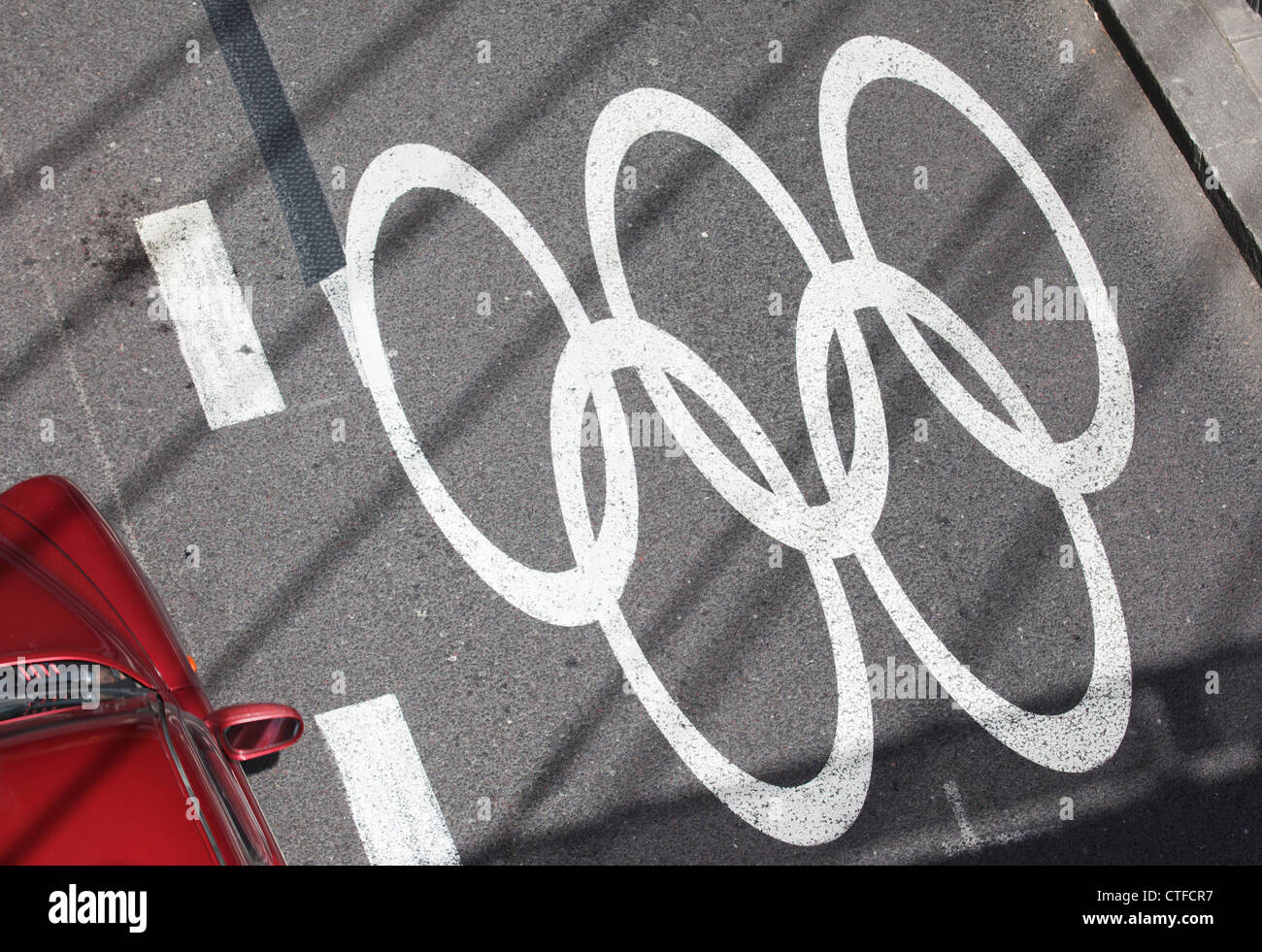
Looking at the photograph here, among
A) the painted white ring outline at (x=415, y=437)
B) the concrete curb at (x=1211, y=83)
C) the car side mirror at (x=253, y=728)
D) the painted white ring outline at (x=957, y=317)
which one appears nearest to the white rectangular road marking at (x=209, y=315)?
the painted white ring outline at (x=415, y=437)

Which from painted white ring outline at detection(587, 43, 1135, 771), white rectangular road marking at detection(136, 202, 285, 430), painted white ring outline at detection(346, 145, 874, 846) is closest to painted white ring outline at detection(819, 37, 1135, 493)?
painted white ring outline at detection(587, 43, 1135, 771)

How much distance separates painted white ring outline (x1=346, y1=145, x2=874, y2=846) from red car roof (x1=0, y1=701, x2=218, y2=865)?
1940 millimetres

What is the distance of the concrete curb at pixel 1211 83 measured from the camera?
222 inches

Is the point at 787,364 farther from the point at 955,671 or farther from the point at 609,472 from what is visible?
the point at 955,671

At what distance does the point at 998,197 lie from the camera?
18.1 feet

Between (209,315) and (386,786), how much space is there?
7.73ft

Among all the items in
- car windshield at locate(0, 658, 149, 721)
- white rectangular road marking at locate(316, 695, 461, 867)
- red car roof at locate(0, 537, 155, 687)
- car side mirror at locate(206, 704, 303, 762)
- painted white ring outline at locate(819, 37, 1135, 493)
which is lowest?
white rectangular road marking at locate(316, 695, 461, 867)

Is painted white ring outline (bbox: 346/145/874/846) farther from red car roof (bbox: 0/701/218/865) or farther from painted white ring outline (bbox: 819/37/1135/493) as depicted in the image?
red car roof (bbox: 0/701/218/865)

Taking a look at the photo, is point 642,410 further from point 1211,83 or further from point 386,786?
point 1211,83

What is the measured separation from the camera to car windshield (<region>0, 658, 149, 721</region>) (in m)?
3.18

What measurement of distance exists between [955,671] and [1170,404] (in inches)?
71.2

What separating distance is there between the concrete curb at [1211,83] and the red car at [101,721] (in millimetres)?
5282
